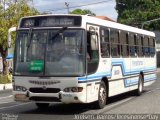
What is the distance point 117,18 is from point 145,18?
7.63 metres

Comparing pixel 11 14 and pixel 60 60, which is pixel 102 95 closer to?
pixel 60 60

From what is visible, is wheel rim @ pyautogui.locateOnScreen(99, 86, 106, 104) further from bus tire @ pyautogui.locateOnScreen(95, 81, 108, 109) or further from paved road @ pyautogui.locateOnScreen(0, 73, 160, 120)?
paved road @ pyautogui.locateOnScreen(0, 73, 160, 120)

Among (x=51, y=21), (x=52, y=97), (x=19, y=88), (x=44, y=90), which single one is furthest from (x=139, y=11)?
(x=52, y=97)

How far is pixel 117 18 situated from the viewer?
8844 centimetres

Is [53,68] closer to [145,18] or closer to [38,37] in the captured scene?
[38,37]

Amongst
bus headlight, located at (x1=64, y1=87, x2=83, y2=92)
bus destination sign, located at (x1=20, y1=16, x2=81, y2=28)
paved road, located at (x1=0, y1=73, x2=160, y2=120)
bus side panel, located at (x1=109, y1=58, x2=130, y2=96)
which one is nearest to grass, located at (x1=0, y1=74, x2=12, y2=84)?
paved road, located at (x1=0, y1=73, x2=160, y2=120)

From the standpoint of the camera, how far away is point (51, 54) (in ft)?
45.6

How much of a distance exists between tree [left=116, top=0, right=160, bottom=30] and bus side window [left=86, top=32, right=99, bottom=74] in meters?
65.6

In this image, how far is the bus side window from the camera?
46.2ft

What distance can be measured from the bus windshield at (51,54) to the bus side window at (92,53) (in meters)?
0.33

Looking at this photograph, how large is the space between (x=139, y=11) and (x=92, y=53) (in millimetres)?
70823

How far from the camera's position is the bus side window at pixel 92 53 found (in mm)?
14070

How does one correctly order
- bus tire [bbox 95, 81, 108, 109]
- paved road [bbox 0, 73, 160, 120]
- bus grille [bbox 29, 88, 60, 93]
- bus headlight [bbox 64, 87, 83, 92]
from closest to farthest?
paved road [bbox 0, 73, 160, 120] → bus headlight [bbox 64, 87, 83, 92] → bus grille [bbox 29, 88, 60, 93] → bus tire [bbox 95, 81, 108, 109]

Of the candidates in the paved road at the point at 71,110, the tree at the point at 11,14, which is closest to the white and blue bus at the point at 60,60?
the paved road at the point at 71,110
